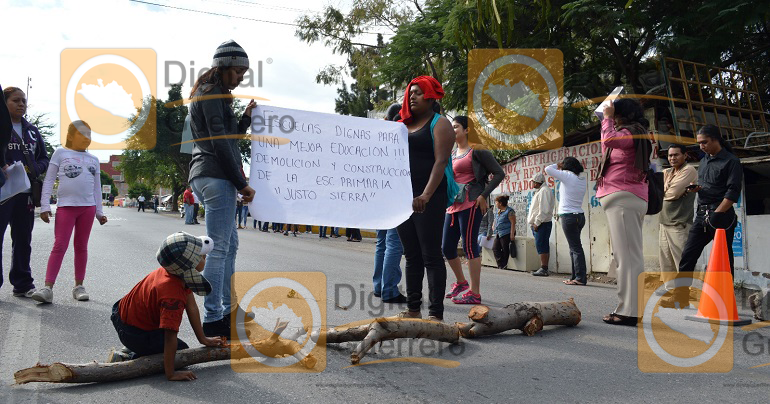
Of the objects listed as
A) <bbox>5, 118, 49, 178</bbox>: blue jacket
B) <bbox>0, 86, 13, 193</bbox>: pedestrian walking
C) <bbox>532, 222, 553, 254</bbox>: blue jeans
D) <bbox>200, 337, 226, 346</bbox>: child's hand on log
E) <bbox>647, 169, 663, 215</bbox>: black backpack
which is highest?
<bbox>5, 118, 49, 178</bbox>: blue jacket

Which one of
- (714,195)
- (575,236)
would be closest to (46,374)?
(714,195)

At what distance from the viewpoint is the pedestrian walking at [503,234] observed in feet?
36.6

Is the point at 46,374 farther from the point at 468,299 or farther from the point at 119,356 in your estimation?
the point at 468,299

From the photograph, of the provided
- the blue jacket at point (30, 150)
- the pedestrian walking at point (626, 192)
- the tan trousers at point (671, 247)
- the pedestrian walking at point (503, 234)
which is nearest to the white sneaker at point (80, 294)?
the blue jacket at point (30, 150)

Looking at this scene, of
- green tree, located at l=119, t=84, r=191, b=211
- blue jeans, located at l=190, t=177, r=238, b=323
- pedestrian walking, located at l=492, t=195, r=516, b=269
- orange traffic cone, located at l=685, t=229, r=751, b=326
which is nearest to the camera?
blue jeans, located at l=190, t=177, r=238, b=323

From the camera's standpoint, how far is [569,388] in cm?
317

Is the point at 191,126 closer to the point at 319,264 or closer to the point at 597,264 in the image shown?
the point at 319,264

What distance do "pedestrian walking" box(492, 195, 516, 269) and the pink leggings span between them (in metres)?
7.47

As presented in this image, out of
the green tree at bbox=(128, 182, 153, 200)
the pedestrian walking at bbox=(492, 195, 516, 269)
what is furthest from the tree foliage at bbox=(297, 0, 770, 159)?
the green tree at bbox=(128, 182, 153, 200)

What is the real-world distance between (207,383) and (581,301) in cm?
474

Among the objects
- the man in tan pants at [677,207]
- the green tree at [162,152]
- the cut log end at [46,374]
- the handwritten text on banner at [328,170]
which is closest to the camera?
the cut log end at [46,374]

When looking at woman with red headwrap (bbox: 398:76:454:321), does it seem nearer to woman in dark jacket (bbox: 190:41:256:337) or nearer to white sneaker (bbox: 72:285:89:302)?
woman in dark jacket (bbox: 190:41:256:337)

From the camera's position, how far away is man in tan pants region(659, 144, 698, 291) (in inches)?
265

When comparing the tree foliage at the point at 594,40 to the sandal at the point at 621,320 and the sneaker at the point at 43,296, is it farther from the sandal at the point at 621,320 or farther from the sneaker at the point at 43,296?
the sneaker at the point at 43,296
